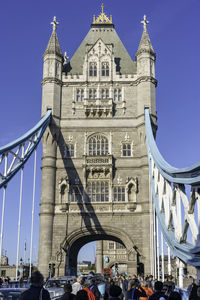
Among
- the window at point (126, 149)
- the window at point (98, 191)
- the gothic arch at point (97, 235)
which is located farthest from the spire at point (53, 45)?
the gothic arch at point (97, 235)

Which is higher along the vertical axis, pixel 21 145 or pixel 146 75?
pixel 146 75

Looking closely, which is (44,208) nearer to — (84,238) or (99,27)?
(84,238)

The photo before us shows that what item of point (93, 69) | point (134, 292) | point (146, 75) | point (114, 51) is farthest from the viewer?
point (114, 51)

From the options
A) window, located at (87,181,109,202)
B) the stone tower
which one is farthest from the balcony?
window, located at (87,181,109,202)

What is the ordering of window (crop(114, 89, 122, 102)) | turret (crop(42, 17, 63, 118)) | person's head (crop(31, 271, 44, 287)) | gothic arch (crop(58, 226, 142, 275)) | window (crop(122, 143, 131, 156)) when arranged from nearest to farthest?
person's head (crop(31, 271, 44, 287)) < gothic arch (crop(58, 226, 142, 275)) < window (crop(122, 143, 131, 156)) < turret (crop(42, 17, 63, 118)) < window (crop(114, 89, 122, 102))

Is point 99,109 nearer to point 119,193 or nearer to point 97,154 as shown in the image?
point 97,154

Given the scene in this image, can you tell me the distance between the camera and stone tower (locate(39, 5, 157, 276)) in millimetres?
31766

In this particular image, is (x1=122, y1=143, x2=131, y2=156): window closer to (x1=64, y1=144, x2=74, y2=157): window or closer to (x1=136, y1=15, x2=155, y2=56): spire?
(x1=64, y1=144, x2=74, y2=157): window

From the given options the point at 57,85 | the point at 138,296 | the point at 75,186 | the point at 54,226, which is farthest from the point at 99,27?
the point at 138,296

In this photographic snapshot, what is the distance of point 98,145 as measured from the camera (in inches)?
1350

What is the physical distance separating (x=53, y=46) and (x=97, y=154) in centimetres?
1063

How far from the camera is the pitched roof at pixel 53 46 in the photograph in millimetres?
36625

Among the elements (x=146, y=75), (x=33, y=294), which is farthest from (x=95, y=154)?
(x=33, y=294)

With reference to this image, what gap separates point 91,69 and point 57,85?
11.6ft
